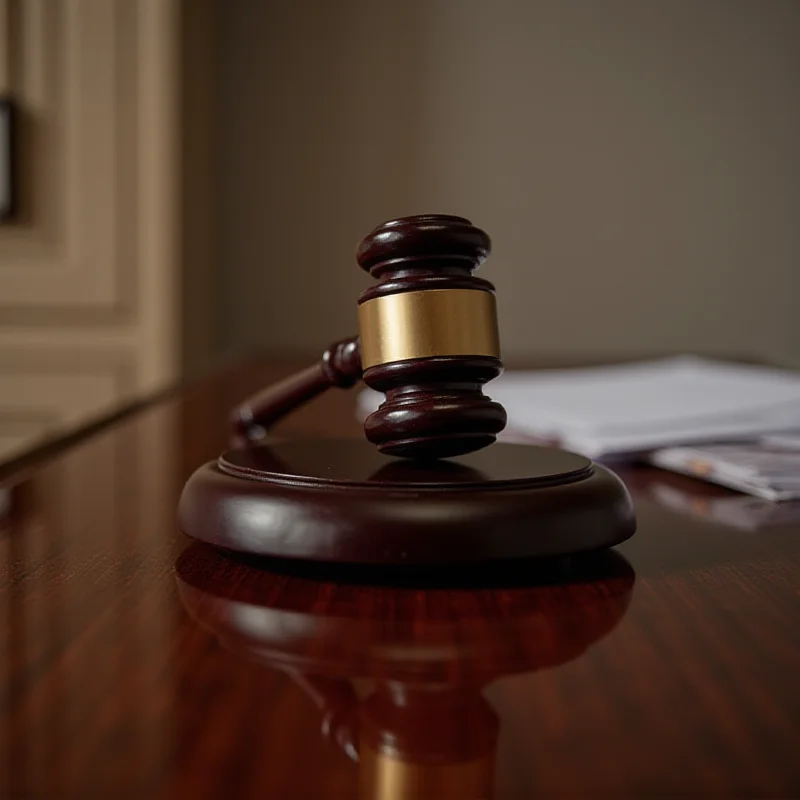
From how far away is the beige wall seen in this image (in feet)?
8.96

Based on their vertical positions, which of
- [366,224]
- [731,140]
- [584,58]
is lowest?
[366,224]

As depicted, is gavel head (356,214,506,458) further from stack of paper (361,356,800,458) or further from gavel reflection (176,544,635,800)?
stack of paper (361,356,800,458)

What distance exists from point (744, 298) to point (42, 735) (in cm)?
280

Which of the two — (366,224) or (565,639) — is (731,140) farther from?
(565,639)

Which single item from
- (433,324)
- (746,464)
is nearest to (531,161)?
(746,464)

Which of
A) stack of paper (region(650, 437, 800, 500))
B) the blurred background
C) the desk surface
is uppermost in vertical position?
the blurred background

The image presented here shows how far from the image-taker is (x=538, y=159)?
9.11 feet

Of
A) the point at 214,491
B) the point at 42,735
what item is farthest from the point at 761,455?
the point at 42,735

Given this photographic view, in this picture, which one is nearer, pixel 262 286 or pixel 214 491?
pixel 214 491

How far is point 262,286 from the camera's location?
109 inches

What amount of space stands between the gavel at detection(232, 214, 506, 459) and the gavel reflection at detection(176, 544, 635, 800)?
0.21 ft

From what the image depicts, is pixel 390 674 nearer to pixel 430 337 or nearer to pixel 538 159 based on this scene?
pixel 430 337

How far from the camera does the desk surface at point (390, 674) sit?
0.22 metres

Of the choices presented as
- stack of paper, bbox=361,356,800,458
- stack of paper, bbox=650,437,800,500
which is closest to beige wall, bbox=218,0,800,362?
stack of paper, bbox=361,356,800,458
